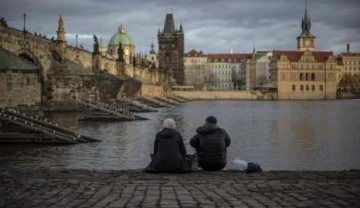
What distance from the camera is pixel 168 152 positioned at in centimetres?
1216

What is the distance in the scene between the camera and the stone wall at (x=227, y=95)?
499ft

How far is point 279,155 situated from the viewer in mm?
24250

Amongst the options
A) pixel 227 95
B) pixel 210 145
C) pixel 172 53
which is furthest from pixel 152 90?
pixel 210 145

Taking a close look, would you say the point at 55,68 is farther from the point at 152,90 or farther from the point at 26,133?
the point at 152,90

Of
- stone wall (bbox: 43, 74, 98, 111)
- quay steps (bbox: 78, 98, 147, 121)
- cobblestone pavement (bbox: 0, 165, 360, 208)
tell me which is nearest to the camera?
cobblestone pavement (bbox: 0, 165, 360, 208)

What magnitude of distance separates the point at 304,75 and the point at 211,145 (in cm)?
14848

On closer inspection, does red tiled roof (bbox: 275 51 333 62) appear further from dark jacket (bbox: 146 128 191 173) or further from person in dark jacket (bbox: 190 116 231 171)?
dark jacket (bbox: 146 128 191 173)

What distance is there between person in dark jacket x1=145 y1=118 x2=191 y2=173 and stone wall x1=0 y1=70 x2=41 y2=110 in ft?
99.3

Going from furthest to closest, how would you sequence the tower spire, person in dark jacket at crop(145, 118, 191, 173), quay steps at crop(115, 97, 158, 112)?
quay steps at crop(115, 97, 158, 112) < the tower spire < person in dark jacket at crop(145, 118, 191, 173)

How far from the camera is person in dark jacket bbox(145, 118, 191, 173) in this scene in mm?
12172

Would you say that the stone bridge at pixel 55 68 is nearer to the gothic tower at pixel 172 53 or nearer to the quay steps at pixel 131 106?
the quay steps at pixel 131 106

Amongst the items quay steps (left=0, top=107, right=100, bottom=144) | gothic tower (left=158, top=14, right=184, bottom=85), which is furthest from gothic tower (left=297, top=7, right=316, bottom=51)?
quay steps (left=0, top=107, right=100, bottom=144)

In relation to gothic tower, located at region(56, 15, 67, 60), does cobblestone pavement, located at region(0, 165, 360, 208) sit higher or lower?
lower

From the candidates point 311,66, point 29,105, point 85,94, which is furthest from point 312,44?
point 29,105
